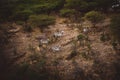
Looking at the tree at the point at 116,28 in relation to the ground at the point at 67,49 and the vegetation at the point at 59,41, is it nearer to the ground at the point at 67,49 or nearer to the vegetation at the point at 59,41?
the vegetation at the point at 59,41

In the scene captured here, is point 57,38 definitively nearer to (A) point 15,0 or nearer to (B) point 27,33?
(B) point 27,33

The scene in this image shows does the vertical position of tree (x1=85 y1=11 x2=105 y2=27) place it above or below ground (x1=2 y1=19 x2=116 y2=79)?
above

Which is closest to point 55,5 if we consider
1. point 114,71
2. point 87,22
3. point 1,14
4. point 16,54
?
point 87,22

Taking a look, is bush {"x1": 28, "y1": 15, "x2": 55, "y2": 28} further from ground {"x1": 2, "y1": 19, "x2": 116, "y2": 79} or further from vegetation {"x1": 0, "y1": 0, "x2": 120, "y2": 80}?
ground {"x1": 2, "y1": 19, "x2": 116, "y2": 79}

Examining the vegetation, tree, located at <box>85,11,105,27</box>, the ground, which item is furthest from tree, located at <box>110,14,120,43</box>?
tree, located at <box>85,11,105,27</box>

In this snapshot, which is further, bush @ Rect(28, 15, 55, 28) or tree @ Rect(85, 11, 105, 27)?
bush @ Rect(28, 15, 55, 28)

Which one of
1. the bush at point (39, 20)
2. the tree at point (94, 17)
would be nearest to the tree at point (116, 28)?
the tree at point (94, 17)

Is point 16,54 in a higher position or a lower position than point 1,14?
lower

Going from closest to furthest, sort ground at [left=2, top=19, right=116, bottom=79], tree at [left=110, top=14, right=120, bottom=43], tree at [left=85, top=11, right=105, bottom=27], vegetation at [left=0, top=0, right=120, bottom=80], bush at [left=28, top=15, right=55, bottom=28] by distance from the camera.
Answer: vegetation at [left=0, top=0, right=120, bottom=80] → ground at [left=2, top=19, right=116, bottom=79] → tree at [left=110, top=14, right=120, bottom=43] → tree at [left=85, top=11, right=105, bottom=27] → bush at [left=28, top=15, right=55, bottom=28]
